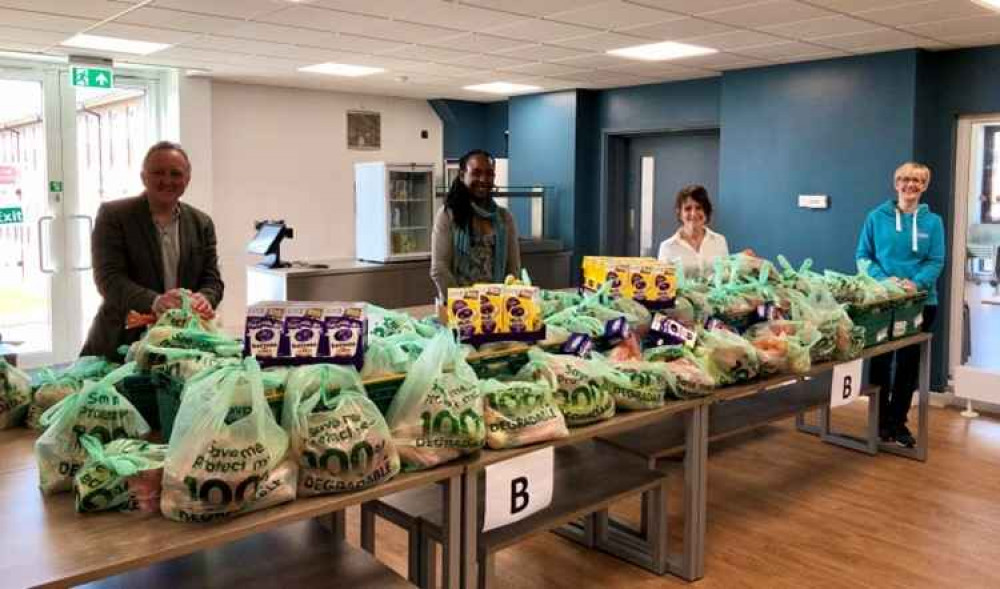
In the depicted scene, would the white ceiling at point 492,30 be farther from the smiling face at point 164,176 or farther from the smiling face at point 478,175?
the smiling face at point 164,176

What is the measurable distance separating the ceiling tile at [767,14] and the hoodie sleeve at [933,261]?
123cm

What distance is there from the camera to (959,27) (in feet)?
15.2

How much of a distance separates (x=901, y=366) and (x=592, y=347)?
260 cm

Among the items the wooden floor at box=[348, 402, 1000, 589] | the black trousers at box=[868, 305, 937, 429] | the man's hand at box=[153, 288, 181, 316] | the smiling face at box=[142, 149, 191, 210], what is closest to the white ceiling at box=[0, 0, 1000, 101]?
the black trousers at box=[868, 305, 937, 429]

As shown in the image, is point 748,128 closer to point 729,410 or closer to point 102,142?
point 729,410

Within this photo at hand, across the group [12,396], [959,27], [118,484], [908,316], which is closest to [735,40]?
[959,27]

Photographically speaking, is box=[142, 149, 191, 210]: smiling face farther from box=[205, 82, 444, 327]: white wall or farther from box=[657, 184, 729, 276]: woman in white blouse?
box=[205, 82, 444, 327]: white wall

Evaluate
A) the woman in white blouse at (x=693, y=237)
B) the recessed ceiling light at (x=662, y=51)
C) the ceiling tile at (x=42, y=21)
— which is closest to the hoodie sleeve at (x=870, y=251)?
the woman in white blouse at (x=693, y=237)

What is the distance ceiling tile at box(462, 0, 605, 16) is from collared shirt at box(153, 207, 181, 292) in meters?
1.97

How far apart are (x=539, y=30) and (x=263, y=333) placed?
3453 mm

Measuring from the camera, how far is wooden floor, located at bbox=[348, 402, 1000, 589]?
2.89m

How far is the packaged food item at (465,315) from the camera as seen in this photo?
2.20 meters

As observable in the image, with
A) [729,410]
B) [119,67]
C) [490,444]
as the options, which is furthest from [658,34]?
[119,67]

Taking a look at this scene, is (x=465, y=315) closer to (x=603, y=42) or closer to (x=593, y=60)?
(x=603, y=42)
